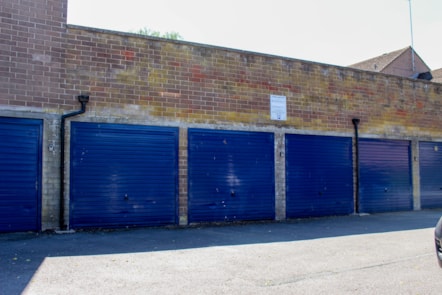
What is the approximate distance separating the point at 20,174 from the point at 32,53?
280 centimetres

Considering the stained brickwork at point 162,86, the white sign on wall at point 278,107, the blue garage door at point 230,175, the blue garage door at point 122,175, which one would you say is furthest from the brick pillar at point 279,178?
the blue garage door at point 122,175

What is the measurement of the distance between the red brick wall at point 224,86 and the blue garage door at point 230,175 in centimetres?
56

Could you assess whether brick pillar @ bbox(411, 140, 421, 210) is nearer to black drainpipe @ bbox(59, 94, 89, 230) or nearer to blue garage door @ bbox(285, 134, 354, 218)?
blue garage door @ bbox(285, 134, 354, 218)

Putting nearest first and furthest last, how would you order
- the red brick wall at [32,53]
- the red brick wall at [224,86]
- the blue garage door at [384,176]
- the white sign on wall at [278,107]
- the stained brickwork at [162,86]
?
1. the red brick wall at [32,53]
2. the stained brickwork at [162,86]
3. the red brick wall at [224,86]
4. the white sign on wall at [278,107]
5. the blue garage door at [384,176]

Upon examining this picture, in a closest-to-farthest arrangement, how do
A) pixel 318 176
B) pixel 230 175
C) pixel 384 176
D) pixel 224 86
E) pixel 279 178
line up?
pixel 230 175 < pixel 224 86 < pixel 279 178 < pixel 318 176 < pixel 384 176

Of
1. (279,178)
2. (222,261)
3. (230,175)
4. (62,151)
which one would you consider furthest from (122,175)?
(279,178)

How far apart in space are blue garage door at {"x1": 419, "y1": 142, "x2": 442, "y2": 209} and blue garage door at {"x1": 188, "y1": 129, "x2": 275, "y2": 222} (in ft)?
22.8

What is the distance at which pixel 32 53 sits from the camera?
10000 mm

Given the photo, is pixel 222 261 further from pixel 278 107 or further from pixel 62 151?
pixel 278 107

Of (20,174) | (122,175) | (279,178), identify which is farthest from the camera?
(279,178)

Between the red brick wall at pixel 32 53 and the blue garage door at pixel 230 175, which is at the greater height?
the red brick wall at pixel 32 53

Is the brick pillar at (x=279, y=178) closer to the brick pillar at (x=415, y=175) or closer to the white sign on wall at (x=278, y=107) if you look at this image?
the white sign on wall at (x=278, y=107)

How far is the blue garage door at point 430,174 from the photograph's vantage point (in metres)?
16.2

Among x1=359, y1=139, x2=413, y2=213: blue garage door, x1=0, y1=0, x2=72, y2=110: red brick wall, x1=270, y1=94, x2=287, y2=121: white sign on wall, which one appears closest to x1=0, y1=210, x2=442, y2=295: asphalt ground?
x1=0, y1=0, x2=72, y2=110: red brick wall
